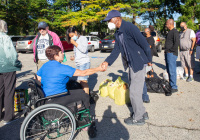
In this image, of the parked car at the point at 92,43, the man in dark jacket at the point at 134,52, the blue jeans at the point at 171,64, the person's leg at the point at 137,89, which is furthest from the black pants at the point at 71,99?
the parked car at the point at 92,43

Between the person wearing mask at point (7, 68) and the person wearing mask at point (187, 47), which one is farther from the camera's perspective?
the person wearing mask at point (187, 47)

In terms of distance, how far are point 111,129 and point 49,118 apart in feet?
4.01

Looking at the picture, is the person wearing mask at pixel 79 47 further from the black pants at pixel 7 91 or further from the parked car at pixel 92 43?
the parked car at pixel 92 43

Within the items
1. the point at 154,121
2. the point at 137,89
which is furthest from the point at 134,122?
the point at 137,89

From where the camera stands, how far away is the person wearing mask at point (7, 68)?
3.32 m

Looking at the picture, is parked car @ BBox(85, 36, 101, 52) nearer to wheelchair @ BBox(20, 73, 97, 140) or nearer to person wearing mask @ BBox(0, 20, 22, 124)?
person wearing mask @ BBox(0, 20, 22, 124)

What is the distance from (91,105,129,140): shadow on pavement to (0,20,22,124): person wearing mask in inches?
73.4

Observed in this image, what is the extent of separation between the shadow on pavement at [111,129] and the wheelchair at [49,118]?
1.35 ft

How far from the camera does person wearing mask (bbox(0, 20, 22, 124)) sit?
10.9 feet

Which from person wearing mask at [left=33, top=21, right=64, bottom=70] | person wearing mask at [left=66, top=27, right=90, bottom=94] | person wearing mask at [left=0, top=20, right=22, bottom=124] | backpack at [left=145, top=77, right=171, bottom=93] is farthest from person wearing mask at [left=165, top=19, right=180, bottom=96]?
person wearing mask at [left=0, top=20, right=22, bottom=124]

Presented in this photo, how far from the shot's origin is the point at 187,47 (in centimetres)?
586

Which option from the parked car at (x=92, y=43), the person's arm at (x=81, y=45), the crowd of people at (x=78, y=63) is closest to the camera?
the crowd of people at (x=78, y=63)

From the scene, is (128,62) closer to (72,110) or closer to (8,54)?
(72,110)

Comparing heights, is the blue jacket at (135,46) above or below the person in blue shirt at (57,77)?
above
